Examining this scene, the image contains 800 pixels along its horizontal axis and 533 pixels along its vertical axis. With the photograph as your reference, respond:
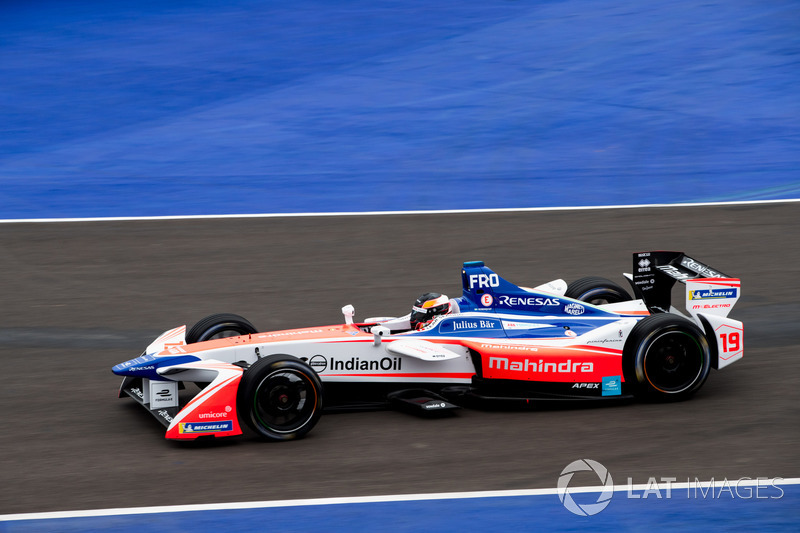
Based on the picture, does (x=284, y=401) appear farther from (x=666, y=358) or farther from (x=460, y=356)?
(x=666, y=358)

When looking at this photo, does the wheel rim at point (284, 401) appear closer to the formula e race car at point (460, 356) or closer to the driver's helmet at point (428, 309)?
the formula e race car at point (460, 356)

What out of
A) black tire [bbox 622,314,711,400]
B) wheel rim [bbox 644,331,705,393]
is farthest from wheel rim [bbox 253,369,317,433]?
wheel rim [bbox 644,331,705,393]

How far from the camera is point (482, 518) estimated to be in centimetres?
724

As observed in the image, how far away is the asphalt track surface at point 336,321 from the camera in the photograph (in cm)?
800

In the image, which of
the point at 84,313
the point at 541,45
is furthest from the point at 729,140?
the point at 84,313

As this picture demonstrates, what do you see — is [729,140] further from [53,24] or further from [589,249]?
[53,24]

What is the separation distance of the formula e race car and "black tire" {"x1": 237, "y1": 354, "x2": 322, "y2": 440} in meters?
0.01

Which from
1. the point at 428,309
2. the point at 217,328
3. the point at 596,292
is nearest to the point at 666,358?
the point at 596,292

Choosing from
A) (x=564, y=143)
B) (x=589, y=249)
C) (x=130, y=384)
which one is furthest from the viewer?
(x=564, y=143)

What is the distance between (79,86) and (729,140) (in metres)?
13.2

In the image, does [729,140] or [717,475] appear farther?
[729,140]

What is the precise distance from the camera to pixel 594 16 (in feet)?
84.5

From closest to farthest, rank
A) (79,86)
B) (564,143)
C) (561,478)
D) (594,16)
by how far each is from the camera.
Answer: (561,478)
(564,143)
(79,86)
(594,16)

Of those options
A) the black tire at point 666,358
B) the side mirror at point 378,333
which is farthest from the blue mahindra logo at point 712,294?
the side mirror at point 378,333
